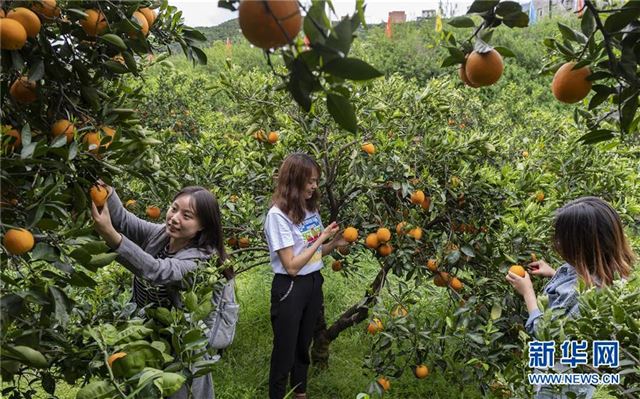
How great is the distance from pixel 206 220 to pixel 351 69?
1.33m

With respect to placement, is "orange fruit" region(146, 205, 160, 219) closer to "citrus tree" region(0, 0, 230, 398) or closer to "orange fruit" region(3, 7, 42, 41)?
"citrus tree" region(0, 0, 230, 398)

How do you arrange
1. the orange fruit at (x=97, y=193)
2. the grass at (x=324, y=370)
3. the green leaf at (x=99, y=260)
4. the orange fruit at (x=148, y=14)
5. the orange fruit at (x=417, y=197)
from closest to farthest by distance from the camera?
the green leaf at (x=99, y=260), the orange fruit at (x=97, y=193), the orange fruit at (x=148, y=14), the orange fruit at (x=417, y=197), the grass at (x=324, y=370)

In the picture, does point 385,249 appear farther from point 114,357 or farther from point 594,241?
point 114,357

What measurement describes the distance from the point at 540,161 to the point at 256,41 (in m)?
2.18

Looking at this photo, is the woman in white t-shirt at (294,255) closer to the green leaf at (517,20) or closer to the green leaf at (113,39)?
the green leaf at (113,39)

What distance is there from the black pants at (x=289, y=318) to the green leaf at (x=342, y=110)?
1.78 metres

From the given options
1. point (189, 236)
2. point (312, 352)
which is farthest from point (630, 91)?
point (312, 352)

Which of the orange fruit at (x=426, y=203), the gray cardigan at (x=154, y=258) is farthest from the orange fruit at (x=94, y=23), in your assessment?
the orange fruit at (x=426, y=203)

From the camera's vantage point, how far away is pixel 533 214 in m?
1.89

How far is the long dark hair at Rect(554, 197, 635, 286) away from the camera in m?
1.59

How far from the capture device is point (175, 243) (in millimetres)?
1813

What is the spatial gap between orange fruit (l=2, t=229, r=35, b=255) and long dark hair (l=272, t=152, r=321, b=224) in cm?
132

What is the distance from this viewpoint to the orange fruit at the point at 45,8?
102 cm

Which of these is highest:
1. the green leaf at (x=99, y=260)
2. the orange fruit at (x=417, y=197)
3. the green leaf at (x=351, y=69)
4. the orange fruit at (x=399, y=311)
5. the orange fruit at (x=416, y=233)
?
A: the green leaf at (x=351, y=69)
